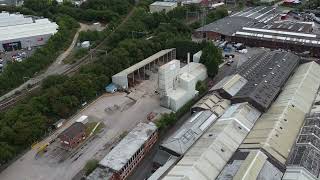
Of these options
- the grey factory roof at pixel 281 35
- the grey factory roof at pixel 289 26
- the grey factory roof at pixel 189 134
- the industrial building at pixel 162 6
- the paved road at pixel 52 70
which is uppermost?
the industrial building at pixel 162 6

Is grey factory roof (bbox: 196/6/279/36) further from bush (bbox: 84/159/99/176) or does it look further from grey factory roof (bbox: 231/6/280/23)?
bush (bbox: 84/159/99/176)

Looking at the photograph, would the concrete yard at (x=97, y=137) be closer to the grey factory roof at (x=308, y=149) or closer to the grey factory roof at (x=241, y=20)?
the grey factory roof at (x=308, y=149)

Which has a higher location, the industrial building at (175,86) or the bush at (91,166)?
the industrial building at (175,86)

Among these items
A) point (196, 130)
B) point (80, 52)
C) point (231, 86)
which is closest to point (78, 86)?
point (196, 130)

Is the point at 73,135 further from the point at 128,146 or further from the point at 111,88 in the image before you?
the point at 111,88

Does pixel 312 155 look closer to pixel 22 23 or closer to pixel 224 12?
pixel 224 12

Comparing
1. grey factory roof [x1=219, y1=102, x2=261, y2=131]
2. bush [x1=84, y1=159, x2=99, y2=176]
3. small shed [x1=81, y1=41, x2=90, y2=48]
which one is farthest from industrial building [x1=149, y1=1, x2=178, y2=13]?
bush [x1=84, y1=159, x2=99, y2=176]

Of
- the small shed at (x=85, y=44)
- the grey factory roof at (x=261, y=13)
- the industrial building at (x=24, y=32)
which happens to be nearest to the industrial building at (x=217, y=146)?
the small shed at (x=85, y=44)
